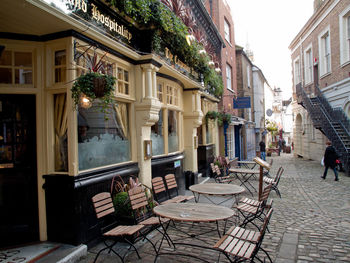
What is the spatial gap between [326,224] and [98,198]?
4.88 meters

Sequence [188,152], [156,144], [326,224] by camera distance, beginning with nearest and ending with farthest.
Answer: [326,224], [156,144], [188,152]

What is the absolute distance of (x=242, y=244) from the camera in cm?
355

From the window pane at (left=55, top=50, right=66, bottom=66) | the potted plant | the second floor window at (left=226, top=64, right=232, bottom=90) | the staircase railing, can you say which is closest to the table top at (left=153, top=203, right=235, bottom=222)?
the potted plant

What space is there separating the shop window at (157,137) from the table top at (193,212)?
254 centimetres

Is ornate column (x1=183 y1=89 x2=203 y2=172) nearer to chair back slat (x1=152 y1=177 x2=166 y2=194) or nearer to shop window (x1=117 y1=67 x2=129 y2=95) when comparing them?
chair back slat (x1=152 y1=177 x2=166 y2=194)

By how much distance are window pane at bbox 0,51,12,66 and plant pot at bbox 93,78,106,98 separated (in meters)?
1.61

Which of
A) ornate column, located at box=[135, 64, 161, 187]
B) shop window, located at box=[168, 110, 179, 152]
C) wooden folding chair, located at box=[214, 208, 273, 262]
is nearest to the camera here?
wooden folding chair, located at box=[214, 208, 273, 262]

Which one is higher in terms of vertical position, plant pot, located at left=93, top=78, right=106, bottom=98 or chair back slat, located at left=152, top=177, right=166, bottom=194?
plant pot, located at left=93, top=78, right=106, bottom=98

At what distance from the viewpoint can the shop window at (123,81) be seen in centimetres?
550

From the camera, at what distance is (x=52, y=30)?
4.11m

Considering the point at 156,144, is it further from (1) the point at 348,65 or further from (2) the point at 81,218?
(1) the point at 348,65

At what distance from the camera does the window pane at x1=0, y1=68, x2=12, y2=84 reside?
4.20 metres

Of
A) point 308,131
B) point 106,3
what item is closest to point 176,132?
point 106,3

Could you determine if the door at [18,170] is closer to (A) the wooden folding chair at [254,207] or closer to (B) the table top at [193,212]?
(B) the table top at [193,212]
